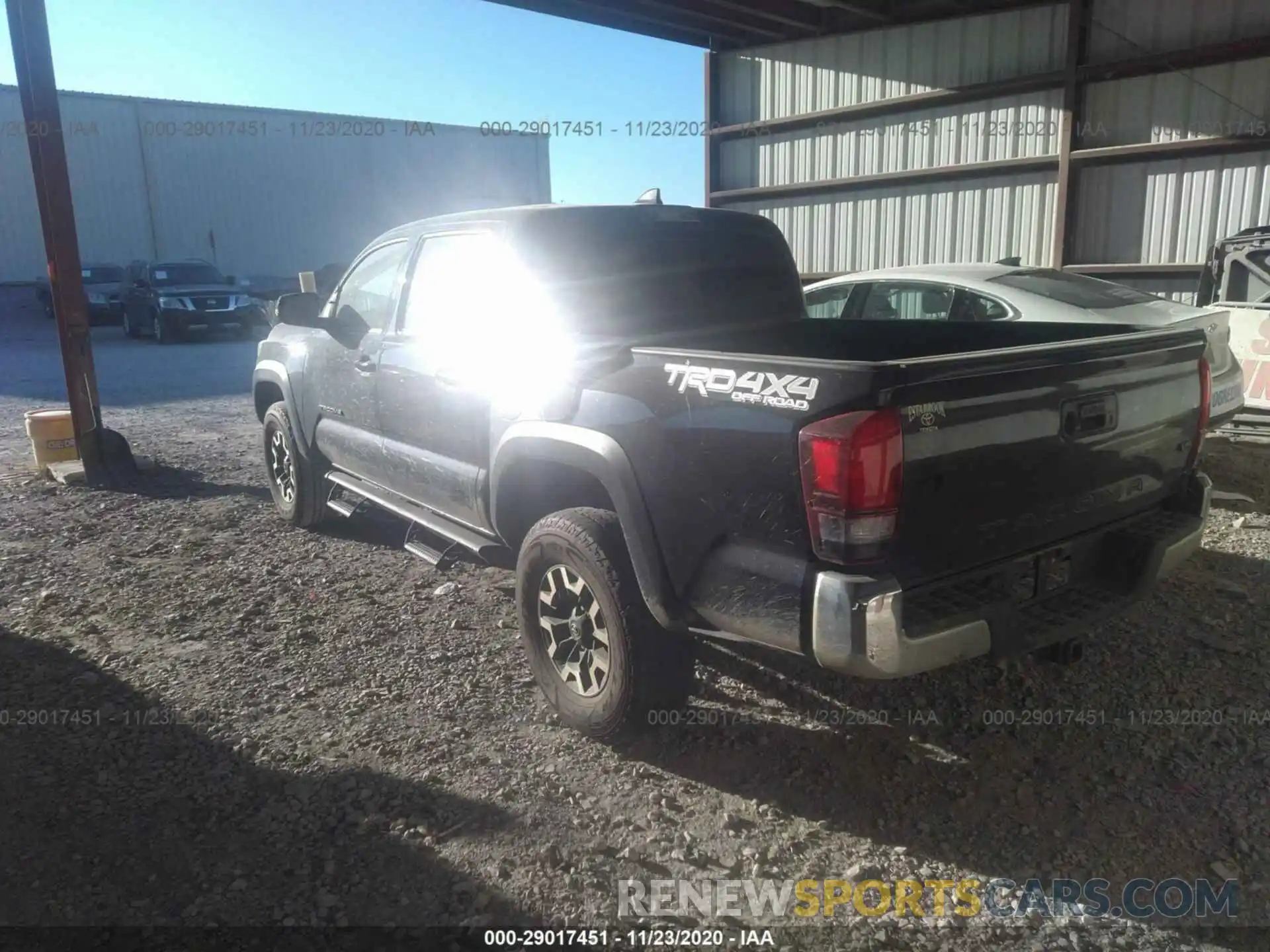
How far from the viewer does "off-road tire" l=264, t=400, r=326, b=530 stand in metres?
5.90

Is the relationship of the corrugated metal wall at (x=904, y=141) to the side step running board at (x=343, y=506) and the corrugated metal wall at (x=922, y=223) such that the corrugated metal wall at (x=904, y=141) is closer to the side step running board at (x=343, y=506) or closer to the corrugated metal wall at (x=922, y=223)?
the corrugated metal wall at (x=922, y=223)

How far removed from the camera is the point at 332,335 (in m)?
5.02

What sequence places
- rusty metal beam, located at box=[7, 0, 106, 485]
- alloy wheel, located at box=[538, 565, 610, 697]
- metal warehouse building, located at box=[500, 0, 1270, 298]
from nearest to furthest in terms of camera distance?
1. alloy wheel, located at box=[538, 565, 610, 697]
2. rusty metal beam, located at box=[7, 0, 106, 485]
3. metal warehouse building, located at box=[500, 0, 1270, 298]

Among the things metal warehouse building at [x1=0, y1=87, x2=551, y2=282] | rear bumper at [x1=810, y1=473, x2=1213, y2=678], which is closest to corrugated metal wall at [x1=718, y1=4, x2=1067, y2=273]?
rear bumper at [x1=810, y1=473, x2=1213, y2=678]

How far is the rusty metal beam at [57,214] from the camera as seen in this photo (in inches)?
293

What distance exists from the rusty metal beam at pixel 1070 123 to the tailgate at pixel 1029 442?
7.69 meters

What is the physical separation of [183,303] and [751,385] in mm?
20187

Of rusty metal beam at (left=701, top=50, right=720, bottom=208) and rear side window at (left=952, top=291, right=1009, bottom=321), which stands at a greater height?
rusty metal beam at (left=701, top=50, right=720, bottom=208)

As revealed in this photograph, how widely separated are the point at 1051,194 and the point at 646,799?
959cm

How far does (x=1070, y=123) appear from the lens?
10070mm

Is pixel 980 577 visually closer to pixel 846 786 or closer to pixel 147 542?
pixel 846 786

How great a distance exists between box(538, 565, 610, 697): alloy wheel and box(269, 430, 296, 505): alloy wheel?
3.17m

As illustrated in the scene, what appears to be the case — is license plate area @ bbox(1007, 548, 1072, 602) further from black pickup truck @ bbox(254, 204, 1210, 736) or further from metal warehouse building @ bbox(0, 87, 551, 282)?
metal warehouse building @ bbox(0, 87, 551, 282)

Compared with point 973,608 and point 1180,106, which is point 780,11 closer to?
point 1180,106
